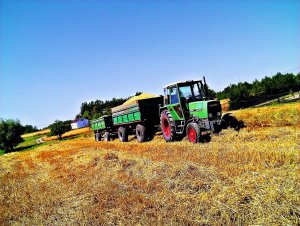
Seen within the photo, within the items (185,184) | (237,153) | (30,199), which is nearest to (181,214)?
(185,184)

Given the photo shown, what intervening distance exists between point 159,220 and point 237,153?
386 centimetres

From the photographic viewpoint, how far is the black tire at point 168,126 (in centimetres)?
1172

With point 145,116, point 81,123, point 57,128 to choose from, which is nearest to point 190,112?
point 145,116

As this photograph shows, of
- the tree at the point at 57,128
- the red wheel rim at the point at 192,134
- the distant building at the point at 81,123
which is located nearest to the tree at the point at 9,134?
the tree at the point at 57,128

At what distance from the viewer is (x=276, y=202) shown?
12.8 feet

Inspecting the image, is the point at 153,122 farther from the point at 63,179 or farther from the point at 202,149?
the point at 63,179

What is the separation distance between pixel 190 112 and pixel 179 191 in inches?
235

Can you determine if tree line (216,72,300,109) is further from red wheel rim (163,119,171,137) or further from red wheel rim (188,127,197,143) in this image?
red wheel rim (188,127,197,143)

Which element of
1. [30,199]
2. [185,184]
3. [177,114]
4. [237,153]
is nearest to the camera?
[185,184]

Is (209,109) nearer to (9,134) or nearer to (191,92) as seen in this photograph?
(191,92)

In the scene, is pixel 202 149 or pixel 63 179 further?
pixel 202 149

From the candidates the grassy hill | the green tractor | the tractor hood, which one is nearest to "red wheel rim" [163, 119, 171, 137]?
the green tractor

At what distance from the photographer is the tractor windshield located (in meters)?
11.1

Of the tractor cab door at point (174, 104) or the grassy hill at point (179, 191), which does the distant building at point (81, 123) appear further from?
the grassy hill at point (179, 191)
